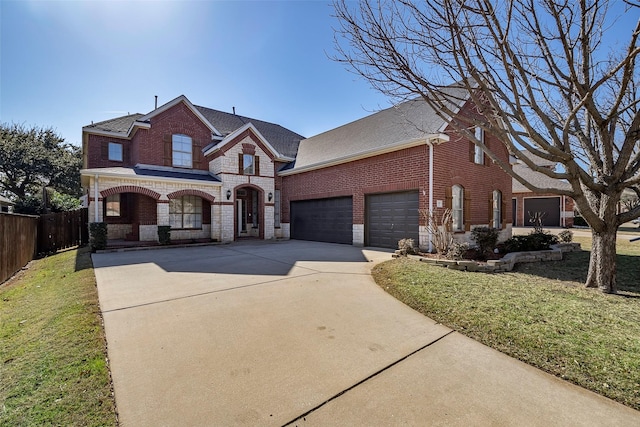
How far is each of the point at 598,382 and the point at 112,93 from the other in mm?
14181

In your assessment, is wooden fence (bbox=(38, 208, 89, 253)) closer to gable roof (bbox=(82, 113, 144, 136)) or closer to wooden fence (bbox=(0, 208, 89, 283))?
wooden fence (bbox=(0, 208, 89, 283))

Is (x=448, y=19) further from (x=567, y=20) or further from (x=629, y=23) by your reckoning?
(x=629, y=23)

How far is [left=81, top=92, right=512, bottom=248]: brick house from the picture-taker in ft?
36.4

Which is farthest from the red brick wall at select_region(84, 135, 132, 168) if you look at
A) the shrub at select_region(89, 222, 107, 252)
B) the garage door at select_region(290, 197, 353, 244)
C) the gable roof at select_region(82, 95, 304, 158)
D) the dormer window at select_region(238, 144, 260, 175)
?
the garage door at select_region(290, 197, 353, 244)

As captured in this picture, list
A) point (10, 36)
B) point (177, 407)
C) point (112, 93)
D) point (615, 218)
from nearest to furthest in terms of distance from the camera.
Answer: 1. point (177, 407)
2. point (615, 218)
3. point (10, 36)
4. point (112, 93)

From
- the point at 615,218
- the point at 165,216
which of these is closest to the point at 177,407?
the point at 615,218

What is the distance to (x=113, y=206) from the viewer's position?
1553cm

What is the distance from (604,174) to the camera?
5.98 meters

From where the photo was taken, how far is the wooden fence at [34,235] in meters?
7.61

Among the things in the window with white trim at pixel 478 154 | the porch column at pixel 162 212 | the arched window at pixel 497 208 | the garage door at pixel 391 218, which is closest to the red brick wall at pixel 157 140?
the porch column at pixel 162 212

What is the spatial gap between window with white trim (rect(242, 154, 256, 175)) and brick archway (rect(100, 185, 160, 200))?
178 inches

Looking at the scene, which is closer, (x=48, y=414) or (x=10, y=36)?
(x=48, y=414)

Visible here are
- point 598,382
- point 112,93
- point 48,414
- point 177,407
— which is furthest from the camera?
point 112,93

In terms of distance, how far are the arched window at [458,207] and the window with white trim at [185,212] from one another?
13009 millimetres
